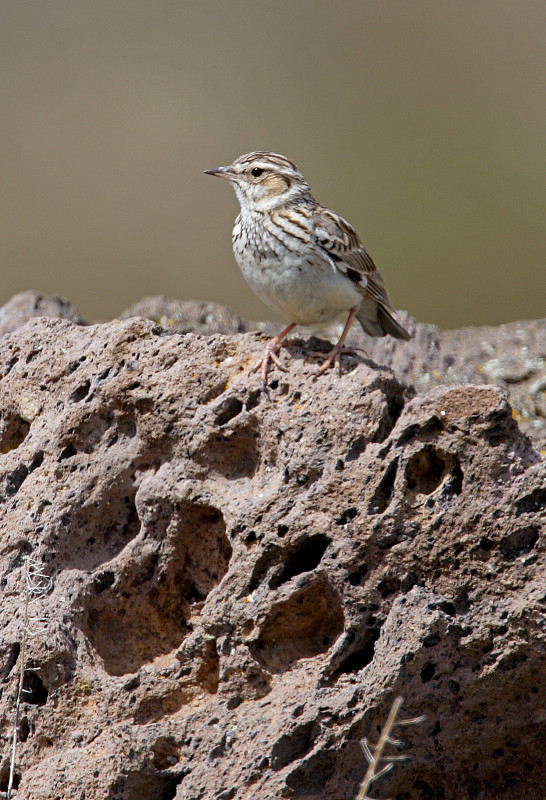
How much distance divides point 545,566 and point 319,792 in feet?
3.75

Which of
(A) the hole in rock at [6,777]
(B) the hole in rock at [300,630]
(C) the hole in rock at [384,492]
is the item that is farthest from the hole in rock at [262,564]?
(A) the hole in rock at [6,777]

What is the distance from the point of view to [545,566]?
3.57 m

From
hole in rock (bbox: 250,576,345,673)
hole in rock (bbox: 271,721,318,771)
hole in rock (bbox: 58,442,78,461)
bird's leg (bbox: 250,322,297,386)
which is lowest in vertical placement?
hole in rock (bbox: 271,721,318,771)

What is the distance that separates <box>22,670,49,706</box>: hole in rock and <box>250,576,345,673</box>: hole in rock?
36.5 inches

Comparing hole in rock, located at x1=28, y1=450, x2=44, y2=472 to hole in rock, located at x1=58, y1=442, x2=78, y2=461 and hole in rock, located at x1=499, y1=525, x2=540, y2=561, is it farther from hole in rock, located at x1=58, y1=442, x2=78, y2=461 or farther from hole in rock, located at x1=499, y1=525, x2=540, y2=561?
hole in rock, located at x1=499, y1=525, x2=540, y2=561

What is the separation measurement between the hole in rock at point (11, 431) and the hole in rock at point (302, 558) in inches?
63.6

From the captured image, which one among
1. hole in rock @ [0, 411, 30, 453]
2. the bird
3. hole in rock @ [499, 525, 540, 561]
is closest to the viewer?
hole in rock @ [499, 525, 540, 561]

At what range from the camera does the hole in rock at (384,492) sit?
12.3ft

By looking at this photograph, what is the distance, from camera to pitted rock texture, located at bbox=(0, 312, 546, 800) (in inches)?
142

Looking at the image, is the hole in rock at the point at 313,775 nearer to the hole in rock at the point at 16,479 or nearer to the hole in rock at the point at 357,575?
the hole in rock at the point at 357,575

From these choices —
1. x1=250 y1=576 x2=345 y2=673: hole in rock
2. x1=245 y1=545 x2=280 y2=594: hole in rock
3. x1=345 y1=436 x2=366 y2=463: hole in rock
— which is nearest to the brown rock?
x1=345 y1=436 x2=366 y2=463: hole in rock

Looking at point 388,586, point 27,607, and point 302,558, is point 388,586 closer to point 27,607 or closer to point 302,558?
point 302,558

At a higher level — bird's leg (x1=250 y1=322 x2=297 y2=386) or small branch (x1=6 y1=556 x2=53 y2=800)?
bird's leg (x1=250 y1=322 x2=297 y2=386)

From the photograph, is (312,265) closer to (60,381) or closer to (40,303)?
(60,381)
